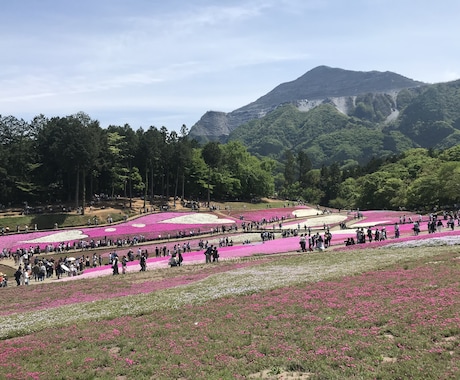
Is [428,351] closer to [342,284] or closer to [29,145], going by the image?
[342,284]

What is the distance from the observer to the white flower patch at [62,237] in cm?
5900

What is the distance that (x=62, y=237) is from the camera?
6084 cm

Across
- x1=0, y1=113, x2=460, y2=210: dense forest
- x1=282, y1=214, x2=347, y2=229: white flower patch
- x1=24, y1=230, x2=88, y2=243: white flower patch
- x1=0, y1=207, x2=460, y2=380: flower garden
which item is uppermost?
x1=0, y1=113, x2=460, y2=210: dense forest

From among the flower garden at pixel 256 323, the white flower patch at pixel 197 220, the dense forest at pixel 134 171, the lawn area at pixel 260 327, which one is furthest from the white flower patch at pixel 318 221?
the lawn area at pixel 260 327

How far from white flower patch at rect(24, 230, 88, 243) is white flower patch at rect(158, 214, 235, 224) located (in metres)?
14.0

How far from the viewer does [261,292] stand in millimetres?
22234

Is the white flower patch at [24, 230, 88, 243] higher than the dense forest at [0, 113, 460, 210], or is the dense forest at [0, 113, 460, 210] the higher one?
the dense forest at [0, 113, 460, 210]

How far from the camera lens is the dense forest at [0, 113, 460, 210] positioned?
7716 centimetres

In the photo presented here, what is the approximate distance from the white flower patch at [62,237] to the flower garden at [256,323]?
28.7 meters

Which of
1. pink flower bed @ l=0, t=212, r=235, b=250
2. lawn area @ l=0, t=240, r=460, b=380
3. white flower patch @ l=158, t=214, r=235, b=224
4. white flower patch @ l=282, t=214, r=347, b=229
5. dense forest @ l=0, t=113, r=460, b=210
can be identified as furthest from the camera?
dense forest @ l=0, t=113, r=460, b=210

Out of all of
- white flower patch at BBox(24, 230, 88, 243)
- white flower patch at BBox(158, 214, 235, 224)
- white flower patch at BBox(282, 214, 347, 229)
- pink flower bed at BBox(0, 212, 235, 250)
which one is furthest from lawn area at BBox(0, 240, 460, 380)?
white flower patch at BBox(158, 214, 235, 224)

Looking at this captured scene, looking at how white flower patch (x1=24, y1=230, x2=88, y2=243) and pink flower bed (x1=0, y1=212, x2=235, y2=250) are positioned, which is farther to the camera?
white flower patch (x1=24, y1=230, x2=88, y2=243)

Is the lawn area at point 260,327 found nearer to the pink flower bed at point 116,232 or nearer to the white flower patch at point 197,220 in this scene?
the pink flower bed at point 116,232

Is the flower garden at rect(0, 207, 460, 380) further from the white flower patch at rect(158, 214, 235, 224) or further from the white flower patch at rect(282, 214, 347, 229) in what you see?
the white flower patch at rect(158, 214, 235, 224)
